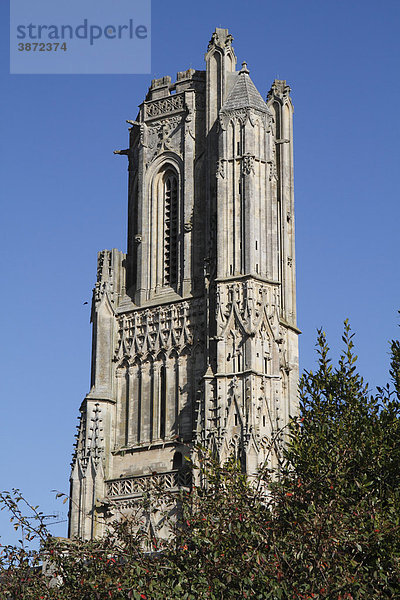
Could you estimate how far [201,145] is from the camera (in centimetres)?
5209

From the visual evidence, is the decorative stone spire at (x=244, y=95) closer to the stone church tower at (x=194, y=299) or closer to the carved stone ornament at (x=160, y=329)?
the stone church tower at (x=194, y=299)

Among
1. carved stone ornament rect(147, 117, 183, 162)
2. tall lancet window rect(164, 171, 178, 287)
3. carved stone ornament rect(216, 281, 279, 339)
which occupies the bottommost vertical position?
carved stone ornament rect(216, 281, 279, 339)

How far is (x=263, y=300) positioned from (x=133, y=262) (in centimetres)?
763

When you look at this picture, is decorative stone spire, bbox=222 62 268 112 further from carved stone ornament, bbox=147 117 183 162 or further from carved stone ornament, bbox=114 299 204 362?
carved stone ornament, bbox=114 299 204 362

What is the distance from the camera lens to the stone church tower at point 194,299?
152 feet

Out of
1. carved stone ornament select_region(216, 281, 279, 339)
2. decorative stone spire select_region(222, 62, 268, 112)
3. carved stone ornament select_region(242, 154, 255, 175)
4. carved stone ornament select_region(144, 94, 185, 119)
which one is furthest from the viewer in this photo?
carved stone ornament select_region(144, 94, 185, 119)

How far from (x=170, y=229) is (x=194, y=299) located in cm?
392

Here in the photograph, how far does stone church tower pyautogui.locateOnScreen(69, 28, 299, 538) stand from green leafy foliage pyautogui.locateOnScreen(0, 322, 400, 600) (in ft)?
43.1

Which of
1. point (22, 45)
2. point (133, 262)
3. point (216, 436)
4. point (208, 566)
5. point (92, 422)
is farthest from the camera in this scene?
point (133, 262)

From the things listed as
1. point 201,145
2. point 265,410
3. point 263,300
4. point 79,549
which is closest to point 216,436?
point 265,410

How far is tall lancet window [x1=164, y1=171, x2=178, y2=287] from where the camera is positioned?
5136cm

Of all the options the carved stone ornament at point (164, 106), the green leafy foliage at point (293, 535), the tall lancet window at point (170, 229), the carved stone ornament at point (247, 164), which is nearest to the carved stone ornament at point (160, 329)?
the tall lancet window at point (170, 229)

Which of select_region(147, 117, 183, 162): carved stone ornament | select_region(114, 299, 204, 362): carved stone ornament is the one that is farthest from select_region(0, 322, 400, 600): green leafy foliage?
select_region(147, 117, 183, 162): carved stone ornament

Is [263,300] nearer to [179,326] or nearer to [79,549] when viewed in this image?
[179,326]
